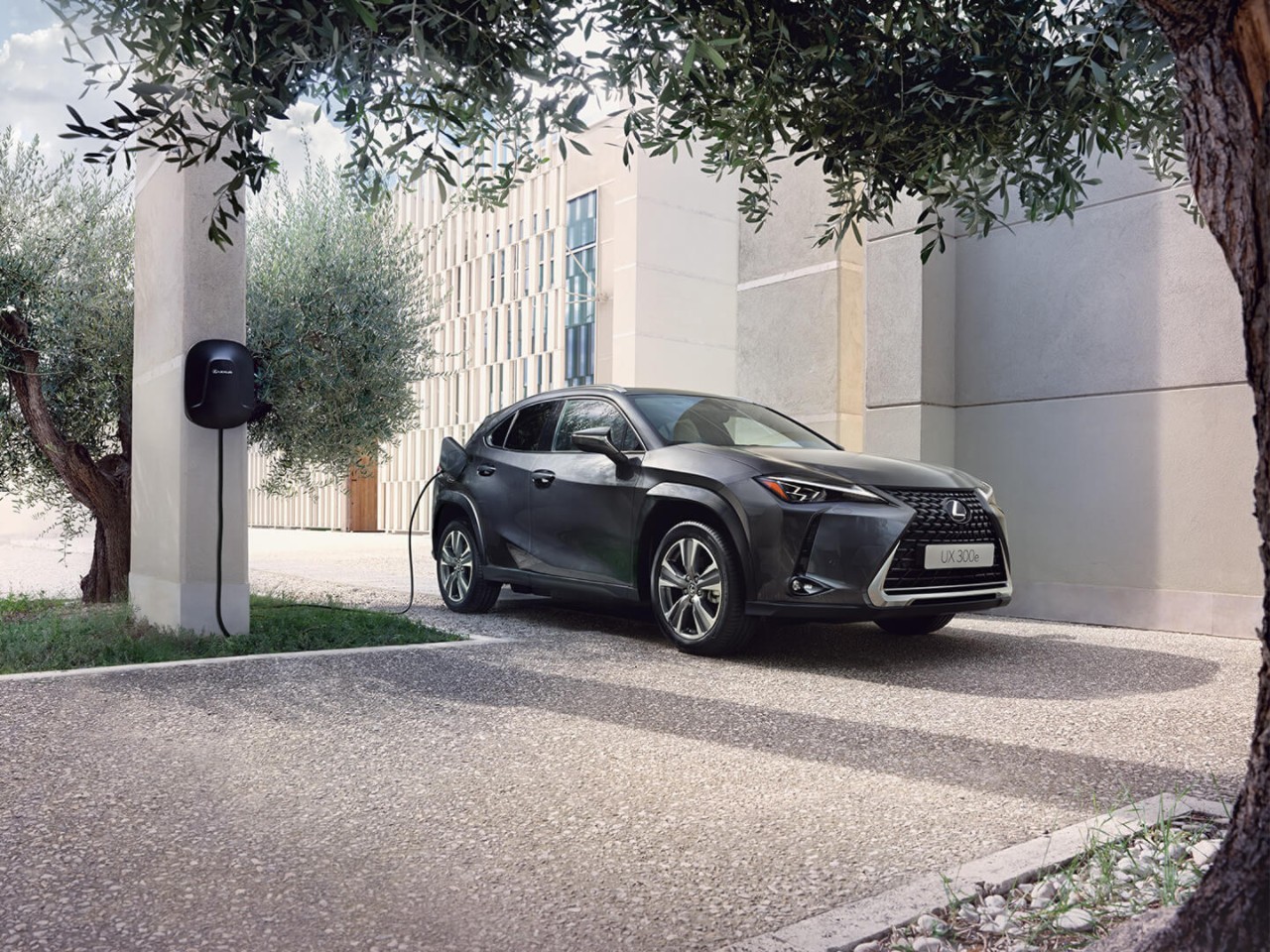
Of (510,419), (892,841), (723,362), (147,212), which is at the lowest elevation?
(892,841)

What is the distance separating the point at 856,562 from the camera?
5.67 m

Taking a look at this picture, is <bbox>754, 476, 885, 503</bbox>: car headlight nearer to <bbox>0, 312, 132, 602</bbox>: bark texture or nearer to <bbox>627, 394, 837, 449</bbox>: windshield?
<bbox>627, 394, 837, 449</bbox>: windshield

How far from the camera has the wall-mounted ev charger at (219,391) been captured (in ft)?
20.7

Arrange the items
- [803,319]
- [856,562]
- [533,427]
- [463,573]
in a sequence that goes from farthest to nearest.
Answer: [803,319] < [463,573] < [533,427] < [856,562]

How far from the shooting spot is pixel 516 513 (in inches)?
298

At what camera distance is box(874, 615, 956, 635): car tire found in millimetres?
7137

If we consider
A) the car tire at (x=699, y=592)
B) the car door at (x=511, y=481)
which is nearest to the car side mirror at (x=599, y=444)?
the car tire at (x=699, y=592)

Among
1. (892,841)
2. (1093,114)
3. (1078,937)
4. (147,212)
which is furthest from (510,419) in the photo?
(1078,937)

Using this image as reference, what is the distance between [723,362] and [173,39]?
131ft

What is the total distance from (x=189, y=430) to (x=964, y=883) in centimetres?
527

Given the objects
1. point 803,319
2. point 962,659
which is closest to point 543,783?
point 962,659

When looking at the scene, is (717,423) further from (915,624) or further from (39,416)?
(39,416)

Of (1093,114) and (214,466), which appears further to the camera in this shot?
(214,466)

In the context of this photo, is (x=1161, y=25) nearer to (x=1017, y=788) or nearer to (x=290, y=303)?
(x=1017, y=788)
